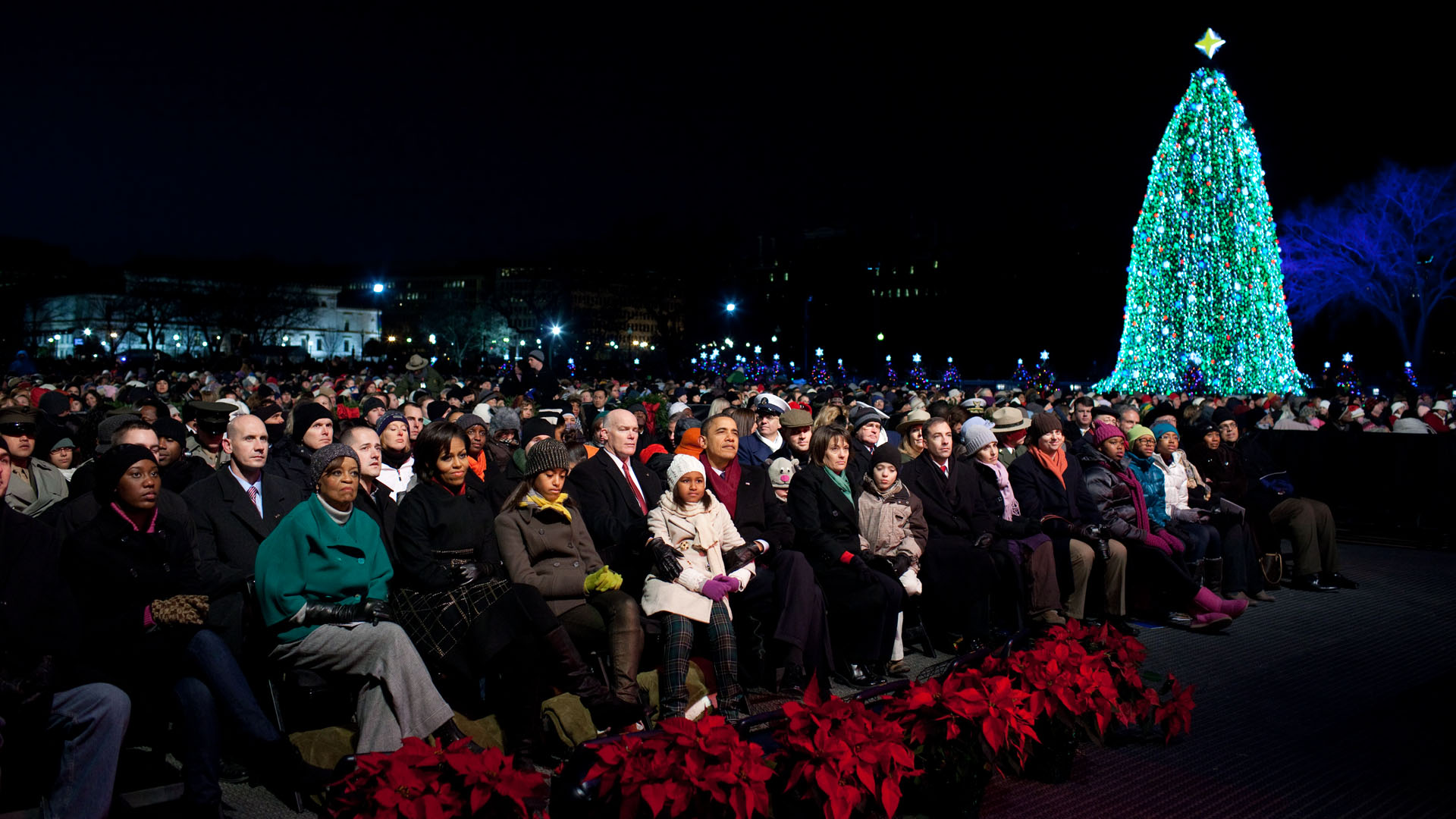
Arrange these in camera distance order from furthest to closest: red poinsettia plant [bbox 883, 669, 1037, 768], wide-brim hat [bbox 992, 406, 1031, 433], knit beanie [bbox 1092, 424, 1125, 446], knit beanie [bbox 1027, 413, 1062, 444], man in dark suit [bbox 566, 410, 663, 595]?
1. wide-brim hat [bbox 992, 406, 1031, 433]
2. knit beanie [bbox 1092, 424, 1125, 446]
3. knit beanie [bbox 1027, 413, 1062, 444]
4. man in dark suit [bbox 566, 410, 663, 595]
5. red poinsettia plant [bbox 883, 669, 1037, 768]

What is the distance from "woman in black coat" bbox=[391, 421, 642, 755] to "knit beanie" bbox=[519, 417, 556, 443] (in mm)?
4405

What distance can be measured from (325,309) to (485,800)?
459ft

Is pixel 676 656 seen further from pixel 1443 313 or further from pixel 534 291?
pixel 534 291

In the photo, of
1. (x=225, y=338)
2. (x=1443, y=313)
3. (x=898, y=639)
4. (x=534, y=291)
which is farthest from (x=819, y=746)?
(x=225, y=338)

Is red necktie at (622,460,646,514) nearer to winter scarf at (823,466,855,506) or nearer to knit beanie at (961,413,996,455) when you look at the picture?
winter scarf at (823,466,855,506)

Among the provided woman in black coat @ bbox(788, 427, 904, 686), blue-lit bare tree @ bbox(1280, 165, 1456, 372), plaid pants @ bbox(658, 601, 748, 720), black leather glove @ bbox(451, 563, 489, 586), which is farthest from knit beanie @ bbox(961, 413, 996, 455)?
blue-lit bare tree @ bbox(1280, 165, 1456, 372)

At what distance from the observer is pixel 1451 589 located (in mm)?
9422

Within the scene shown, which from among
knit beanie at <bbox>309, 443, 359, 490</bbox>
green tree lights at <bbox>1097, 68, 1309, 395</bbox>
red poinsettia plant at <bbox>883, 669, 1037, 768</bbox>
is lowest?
red poinsettia plant at <bbox>883, 669, 1037, 768</bbox>

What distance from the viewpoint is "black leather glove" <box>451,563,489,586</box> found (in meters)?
5.19

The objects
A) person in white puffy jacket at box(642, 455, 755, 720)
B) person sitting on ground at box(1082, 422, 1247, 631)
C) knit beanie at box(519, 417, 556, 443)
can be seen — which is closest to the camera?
person in white puffy jacket at box(642, 455, 755, 720)

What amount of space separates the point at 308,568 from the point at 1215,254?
83.0ft

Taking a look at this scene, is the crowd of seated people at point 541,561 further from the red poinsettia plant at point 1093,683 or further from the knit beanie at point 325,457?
the red poinsettia plant at point 1093,683

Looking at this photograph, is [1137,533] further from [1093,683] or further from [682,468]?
[682,468]

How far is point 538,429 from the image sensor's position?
1001 centimetres
